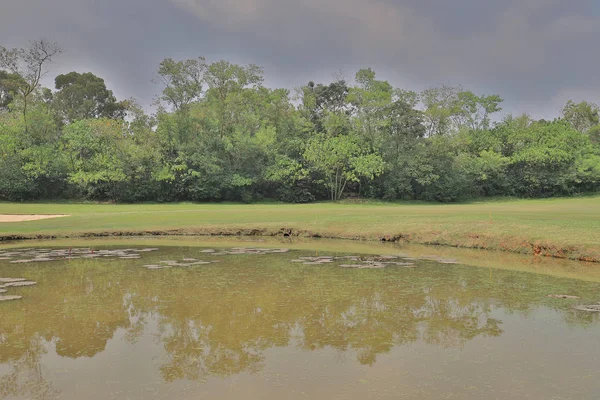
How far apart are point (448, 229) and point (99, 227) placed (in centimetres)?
1848

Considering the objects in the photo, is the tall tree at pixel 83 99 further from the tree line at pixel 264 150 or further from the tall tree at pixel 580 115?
the tall tree at pixel 580 115

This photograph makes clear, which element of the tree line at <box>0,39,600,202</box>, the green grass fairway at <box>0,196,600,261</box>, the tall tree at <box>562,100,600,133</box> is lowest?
the green grass fairway at <box>0,196,600,261</box>

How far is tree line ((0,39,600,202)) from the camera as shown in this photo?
56281mm

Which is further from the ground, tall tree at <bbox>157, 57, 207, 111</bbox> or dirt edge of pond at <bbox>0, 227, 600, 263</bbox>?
tall tree at <bbox>157, 57, 207, 111</bbox>

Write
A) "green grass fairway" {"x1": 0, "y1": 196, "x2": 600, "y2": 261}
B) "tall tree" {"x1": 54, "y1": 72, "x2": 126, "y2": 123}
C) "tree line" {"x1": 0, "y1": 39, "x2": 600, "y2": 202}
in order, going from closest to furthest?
1. "green grass fairway" {"x1": 0, "y1": 196, "x2": 600, "y2": 261}
2. "tree line" {"x1": 0, "y1": 39, "x2": 600, "y2": 202}
3. "tall tree" {"x1": 54, "y1": 72, "x2": 126, "y2": 123}

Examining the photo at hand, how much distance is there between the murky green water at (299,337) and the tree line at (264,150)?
45499 millimetres

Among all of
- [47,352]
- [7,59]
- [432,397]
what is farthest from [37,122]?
[432,397]

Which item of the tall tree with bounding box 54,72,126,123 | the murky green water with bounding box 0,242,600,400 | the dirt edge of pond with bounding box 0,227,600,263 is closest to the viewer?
the murky green water with bounding box 0,242,600,400

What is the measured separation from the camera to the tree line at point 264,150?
5628 centimetres

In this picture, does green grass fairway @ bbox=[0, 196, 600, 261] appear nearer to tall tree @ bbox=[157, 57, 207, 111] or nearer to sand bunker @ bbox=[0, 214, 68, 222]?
sand bunker @ bbox=[0, 214, 68, 222]

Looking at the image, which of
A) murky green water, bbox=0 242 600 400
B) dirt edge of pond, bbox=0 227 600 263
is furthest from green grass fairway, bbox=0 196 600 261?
murky green water, bbox=0 242 600 400

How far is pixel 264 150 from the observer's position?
61094 mm

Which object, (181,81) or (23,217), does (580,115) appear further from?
(23,217)

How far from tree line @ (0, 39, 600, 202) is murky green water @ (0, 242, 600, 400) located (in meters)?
45.5
